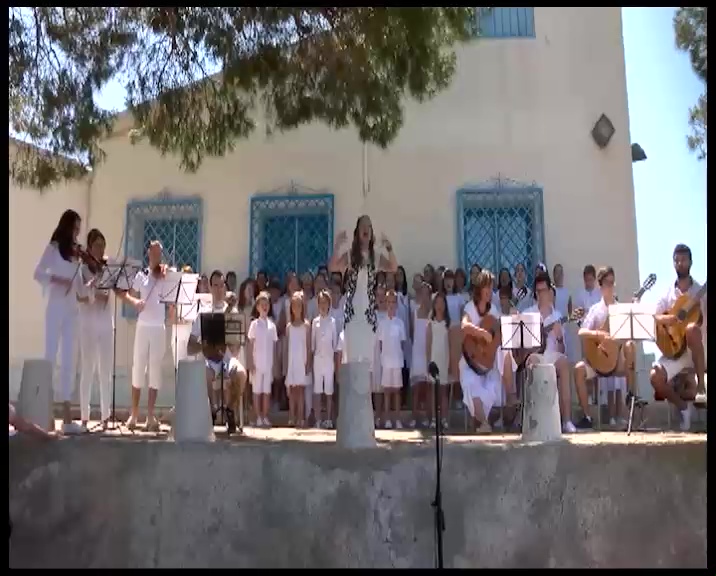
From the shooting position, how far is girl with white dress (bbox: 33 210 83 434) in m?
6.48

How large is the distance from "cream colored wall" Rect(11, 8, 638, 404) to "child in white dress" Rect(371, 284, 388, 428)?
7.16 ft

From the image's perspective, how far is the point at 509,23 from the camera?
1096cm

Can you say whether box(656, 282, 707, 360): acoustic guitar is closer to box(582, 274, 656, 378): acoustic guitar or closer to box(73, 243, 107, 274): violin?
box(582, 274, 656, 378): acoustic guitar

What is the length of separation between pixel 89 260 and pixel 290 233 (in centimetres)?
435

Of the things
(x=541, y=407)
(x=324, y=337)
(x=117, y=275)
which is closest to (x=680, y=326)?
(x=541, y=407)

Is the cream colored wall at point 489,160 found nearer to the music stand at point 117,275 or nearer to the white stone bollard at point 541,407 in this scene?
the music stand at point 117,275

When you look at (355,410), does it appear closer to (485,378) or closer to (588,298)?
(485,378)

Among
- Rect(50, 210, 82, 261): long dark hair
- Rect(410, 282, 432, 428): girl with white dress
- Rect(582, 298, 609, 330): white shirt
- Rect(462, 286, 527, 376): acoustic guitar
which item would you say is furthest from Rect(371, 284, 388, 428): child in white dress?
Rect(50, 210, 82, 261): long dark hair

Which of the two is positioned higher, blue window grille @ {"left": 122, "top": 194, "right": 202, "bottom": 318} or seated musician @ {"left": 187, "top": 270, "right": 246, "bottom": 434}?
blue window grille @ {"left": 122, "top": 194, "right": 202, "bottom": 318}

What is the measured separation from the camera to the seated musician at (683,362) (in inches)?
277

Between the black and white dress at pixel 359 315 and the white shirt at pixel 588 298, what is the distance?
10.1ft

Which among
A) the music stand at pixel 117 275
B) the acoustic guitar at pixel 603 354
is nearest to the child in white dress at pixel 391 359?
the acoustic guitar at pixel 603 354
